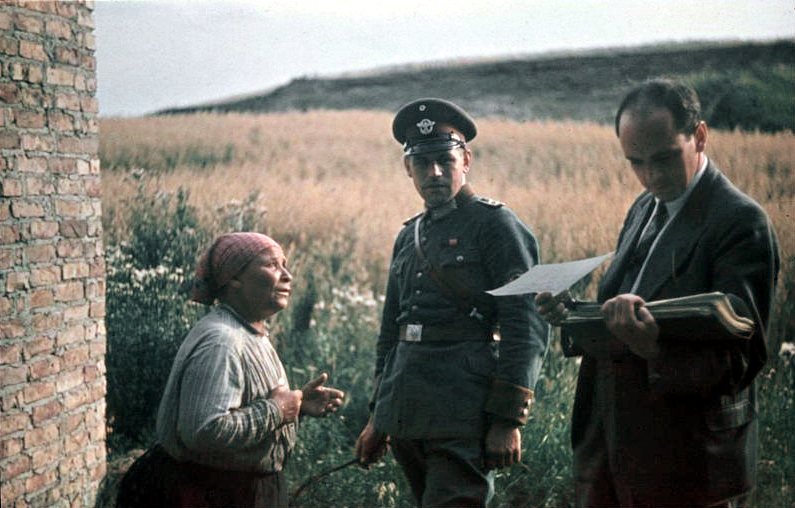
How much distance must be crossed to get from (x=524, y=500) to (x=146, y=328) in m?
2.62

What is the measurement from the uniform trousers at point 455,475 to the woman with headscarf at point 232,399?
494mm

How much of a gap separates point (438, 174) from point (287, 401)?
1.21 m

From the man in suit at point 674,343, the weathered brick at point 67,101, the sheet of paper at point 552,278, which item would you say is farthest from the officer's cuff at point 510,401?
the weathered brick at point 67,101

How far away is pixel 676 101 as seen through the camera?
3.07 metres

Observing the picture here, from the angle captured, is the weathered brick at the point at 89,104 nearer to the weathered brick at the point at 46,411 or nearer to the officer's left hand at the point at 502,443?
the weathered brick at the point at 46,411

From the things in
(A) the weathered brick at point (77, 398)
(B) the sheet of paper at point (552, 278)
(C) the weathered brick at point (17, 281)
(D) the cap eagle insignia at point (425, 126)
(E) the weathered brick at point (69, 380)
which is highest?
(D) the cap eagle insignia at point (425, 126)

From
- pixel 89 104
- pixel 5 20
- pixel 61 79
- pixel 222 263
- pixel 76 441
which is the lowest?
pixel 76 441

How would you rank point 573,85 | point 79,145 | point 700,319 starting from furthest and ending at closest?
point 573,85 < point 79,145 < point 700,319

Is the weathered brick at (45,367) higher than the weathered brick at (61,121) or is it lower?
lower

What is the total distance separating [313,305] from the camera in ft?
20.0

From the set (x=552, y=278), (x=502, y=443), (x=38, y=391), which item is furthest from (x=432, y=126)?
(x=38, y=391)

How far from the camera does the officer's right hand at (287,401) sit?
336 cm

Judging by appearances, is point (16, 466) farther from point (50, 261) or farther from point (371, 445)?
point (371, 445)

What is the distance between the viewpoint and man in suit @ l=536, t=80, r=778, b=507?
2.87 meters
